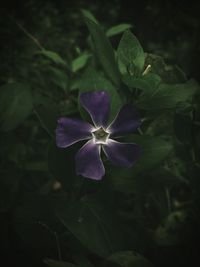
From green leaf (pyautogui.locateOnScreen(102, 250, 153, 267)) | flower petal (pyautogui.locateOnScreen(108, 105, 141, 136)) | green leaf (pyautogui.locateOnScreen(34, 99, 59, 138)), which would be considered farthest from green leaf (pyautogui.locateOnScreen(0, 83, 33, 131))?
green leaf (pyautogui.locateOnScreen(102, 250, 153, 267))

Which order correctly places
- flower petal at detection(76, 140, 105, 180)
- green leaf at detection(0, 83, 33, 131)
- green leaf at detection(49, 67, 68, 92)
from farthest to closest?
green leaf at detection(49, 67, 68, 92), green leaf at detection(0, 83, 33, 131), flower petal at detection(76, 140, 105, 180)

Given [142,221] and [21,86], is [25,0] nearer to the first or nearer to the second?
[21,86]

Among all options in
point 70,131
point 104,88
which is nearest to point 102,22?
Result: point 104,88

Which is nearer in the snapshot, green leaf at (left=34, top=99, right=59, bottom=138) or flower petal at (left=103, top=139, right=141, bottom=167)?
Result: flower petal at (left=103, top=139, right=141, bottom=167)

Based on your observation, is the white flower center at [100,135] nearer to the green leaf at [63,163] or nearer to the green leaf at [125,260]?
the green leaf at [63,163]

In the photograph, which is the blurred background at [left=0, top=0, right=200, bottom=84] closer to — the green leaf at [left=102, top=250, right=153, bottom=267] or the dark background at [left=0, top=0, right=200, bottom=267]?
the dark background at [left=0, top=0, right=200, bottom=267]

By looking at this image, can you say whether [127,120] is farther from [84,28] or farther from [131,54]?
[84,28]

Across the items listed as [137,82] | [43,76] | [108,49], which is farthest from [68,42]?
[137,82]
